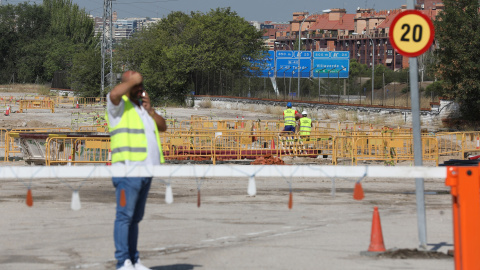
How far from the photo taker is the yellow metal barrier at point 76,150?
744 inches

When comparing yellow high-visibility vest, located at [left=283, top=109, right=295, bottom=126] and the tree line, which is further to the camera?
the tree line

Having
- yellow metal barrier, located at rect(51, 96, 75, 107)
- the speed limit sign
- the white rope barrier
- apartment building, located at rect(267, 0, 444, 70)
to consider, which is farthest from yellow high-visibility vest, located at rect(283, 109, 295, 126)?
apartment building, located at rect(267, 0, 444, 70)

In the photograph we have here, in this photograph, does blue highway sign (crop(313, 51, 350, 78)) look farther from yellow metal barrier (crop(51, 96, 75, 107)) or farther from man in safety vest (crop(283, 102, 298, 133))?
man in safety vest (crop(283, 102, 298, 133))

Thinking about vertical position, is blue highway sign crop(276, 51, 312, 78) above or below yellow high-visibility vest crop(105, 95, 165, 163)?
above

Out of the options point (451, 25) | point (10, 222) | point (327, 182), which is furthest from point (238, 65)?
point (10, 222)

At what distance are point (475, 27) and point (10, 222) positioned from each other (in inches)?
1207

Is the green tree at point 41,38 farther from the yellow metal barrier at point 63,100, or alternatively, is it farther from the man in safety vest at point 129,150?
the man in safety vest at point 129,150

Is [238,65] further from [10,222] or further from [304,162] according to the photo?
[10,222]

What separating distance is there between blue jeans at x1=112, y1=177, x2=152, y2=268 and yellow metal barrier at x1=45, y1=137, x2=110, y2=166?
11821mm

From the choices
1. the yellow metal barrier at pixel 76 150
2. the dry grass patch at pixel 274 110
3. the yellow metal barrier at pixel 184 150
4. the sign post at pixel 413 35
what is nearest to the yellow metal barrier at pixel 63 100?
the dry grass patch at pixel 274 110

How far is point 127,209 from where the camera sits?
6.72 meters

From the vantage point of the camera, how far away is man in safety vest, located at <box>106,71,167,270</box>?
6.72 meters

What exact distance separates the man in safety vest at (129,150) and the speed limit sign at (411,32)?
311 cm

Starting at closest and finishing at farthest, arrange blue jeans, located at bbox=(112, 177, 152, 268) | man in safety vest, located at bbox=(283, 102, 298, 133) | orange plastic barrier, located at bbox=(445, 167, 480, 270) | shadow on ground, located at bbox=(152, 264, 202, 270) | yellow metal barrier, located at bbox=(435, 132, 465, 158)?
orange plastic barrier, located at bbox=(445, 167, 480, 270), blue jeans, located at bbox=(112, 177, 152, 268), shadow on ground, located at bbox=(152, 264, 202, 270), yellow metal barrier, located at bbox=(435, 132, 465, 158), man in safety vest, located at bbox=(283, 102, 298, 133)
